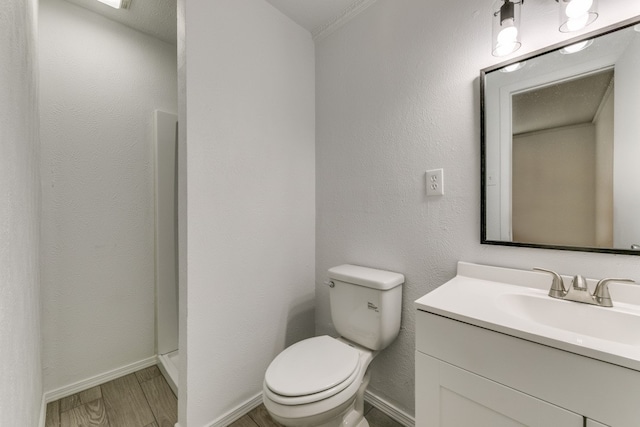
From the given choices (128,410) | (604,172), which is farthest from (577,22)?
(128,410)

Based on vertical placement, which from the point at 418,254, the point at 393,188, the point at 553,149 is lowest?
the point at 418,254

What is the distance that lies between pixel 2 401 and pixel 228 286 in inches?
33.0

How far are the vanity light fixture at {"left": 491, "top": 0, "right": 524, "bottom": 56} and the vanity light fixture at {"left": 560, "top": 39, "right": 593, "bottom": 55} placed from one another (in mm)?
145

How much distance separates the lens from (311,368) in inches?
43.7

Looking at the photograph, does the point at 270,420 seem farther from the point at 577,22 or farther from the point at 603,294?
the point at 577,22

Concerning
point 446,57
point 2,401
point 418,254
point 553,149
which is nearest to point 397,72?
point 446,57

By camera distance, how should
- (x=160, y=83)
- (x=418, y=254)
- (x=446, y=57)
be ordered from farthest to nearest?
(x=160, y=83)
(x=418, y=254)
(x=446, y=57)

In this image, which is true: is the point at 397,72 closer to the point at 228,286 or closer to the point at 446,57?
the point at 446,57

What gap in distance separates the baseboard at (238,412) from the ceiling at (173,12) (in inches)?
91.0

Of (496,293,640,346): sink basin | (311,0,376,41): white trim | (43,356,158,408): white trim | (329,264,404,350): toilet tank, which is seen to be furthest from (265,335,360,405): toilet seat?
(311,0,376,41): white trim

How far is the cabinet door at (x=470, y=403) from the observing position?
0.64 meters

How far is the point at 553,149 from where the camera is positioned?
0.98 metres

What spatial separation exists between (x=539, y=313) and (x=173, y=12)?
8.11 feet

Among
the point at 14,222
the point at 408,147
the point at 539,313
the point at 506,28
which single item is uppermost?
the point at 506,28
